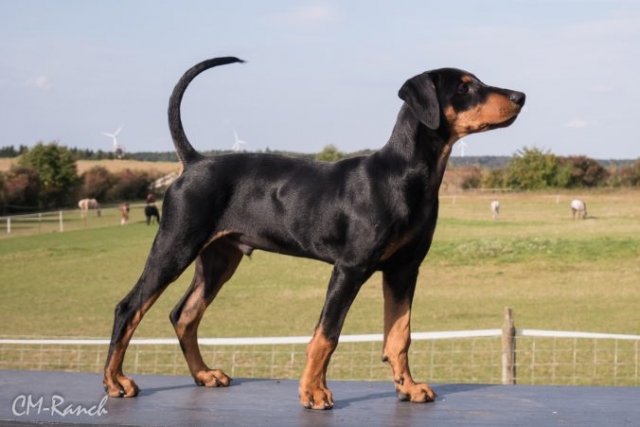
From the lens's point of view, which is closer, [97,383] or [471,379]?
[97,383]

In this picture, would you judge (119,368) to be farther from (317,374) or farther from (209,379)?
(317,374)

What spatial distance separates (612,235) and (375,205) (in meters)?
40.1

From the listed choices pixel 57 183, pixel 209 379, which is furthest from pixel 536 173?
pixel 209 379

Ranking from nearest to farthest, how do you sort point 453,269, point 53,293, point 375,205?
point 375,205 → point 53,293 → point 453,269

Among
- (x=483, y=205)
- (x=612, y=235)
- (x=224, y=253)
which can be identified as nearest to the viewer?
(x=224, y=253)

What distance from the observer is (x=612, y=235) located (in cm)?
4256

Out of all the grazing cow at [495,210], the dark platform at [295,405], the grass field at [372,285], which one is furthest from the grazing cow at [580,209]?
the dark platform at [295,405]

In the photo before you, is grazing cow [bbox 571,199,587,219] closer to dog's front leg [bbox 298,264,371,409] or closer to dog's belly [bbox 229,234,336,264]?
dog's belly [bbox 229,234,336,264]

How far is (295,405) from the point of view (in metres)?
4.47

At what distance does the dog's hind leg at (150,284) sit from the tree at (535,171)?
66.7 meters

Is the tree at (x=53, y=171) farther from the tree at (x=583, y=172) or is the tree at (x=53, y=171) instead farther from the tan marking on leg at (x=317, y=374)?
the tan marking on leg at (x=317, y=374)

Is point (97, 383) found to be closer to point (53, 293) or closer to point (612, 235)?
point (53, 293)

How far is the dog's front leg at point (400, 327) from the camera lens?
4543 millimetres

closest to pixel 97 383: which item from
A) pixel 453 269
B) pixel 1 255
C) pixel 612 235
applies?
pixel 453 269
